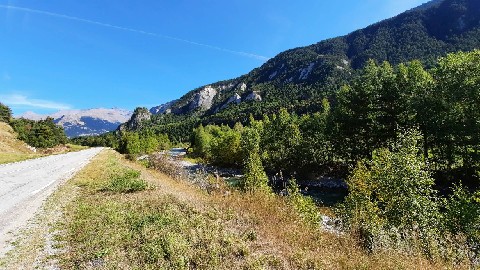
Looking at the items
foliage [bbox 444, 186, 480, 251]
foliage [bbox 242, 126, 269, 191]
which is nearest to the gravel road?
foliage [bbox 242, 126, 269, 191]

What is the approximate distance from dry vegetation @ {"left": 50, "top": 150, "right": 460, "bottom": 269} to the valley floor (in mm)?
24

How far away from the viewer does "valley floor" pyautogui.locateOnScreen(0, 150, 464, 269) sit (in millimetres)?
7562

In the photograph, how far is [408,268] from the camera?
7.32 m

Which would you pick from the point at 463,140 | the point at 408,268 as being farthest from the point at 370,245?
the point at 463,140

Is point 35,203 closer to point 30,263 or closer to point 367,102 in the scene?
point 30,263

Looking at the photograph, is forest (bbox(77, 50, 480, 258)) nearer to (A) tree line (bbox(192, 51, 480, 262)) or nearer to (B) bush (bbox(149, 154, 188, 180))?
(A) tree line (bbox(192, 51, 480, 262))

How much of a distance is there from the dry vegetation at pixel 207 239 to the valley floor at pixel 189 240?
0.02 meters

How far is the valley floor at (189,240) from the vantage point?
7562mm

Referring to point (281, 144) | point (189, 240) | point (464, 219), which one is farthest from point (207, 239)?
point (281, 144)

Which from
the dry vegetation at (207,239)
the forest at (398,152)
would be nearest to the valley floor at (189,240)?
the dry vegetation at (207,239)

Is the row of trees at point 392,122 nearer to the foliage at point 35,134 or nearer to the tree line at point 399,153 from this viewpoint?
the tree line at point 399,153

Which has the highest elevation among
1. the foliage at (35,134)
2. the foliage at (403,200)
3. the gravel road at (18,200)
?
the foliage at (35,134)

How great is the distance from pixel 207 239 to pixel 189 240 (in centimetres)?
52

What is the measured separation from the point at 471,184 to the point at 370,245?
3443 centimetres
